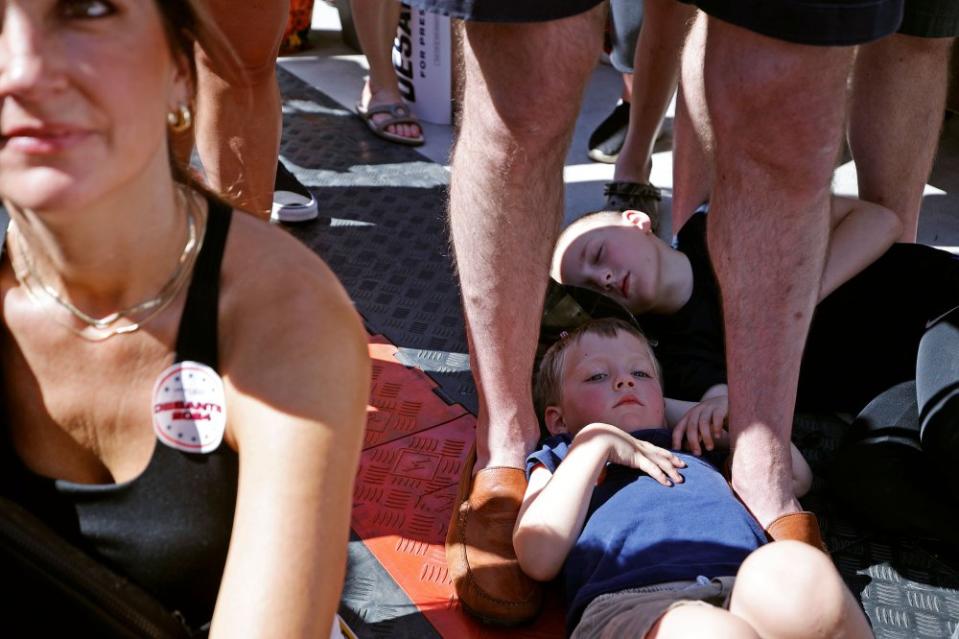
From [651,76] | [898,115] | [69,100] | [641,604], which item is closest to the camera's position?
[69,100]

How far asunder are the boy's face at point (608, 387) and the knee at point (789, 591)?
0.57 metres

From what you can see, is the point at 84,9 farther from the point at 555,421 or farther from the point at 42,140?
the point at 555,421

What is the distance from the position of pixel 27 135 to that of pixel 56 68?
0.23ft

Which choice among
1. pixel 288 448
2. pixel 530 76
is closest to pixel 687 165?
pixel 530 76

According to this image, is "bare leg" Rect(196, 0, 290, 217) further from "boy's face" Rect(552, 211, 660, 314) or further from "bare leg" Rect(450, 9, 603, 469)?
"boy's face" Rect(552, 211, 660, 314)

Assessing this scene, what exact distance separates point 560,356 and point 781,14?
850mm

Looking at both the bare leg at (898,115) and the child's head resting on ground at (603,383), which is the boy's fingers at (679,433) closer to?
the child's head resting on ground at (603,383)

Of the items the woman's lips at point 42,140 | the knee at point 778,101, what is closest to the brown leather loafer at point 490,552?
the knee at point 778,101

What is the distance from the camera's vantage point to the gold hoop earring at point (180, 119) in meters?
1.21

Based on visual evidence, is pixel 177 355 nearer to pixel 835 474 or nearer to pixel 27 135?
pixel 27 135

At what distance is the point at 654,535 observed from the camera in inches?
71.2

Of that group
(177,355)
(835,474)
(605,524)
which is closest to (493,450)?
(605,524)

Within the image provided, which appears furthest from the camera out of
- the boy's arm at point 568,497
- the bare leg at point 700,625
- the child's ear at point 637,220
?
the child's ear at point 637,220

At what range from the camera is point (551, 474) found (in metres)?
1.98
